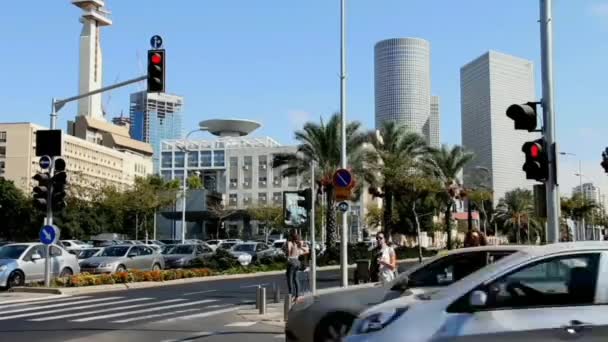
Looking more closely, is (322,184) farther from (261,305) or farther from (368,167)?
(261,305)

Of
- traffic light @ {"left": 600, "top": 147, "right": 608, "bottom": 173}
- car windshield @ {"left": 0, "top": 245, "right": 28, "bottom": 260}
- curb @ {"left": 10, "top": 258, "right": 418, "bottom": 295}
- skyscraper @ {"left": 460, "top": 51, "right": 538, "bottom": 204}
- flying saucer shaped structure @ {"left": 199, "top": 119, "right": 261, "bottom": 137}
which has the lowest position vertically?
curb @ {"left": 10, "top": 258, "right": 418, "bottom": 295}

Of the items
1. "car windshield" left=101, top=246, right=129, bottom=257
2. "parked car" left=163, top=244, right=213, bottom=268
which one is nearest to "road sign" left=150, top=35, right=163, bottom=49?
"car windshield" left=101, top=246, right=129, bottom=257

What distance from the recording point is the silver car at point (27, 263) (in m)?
22.6

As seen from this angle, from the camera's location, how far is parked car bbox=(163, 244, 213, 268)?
35125 millimetres

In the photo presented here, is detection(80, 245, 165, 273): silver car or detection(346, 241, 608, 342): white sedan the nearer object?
detection(346, 241, 608, 342): white sedan

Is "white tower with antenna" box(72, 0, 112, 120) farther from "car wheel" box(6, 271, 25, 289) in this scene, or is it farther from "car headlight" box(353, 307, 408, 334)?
"car headlight" box(353, 307, 408, 334)

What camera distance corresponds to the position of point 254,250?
41.3 meters

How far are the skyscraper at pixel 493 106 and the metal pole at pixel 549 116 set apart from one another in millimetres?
9225

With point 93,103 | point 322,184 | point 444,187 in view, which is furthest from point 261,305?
point 93,103

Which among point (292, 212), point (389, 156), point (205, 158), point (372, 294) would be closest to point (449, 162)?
point (389, 156)

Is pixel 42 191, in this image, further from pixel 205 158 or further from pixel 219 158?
pixel 205 158

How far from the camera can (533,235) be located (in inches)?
4267

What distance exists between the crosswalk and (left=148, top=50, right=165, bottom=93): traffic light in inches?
218

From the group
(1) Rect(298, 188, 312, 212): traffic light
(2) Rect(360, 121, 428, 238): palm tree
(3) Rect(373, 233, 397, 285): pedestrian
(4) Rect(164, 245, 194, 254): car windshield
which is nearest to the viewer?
(3) Rect(373, 233, 397, 285): pedestrian
